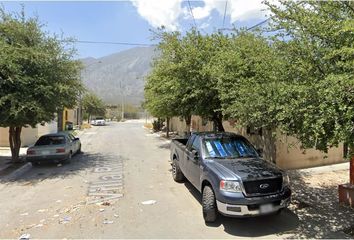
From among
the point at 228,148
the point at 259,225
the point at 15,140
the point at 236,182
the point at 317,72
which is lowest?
the point at 259,225

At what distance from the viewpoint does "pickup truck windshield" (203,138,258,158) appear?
346 inches

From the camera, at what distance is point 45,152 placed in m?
15.0

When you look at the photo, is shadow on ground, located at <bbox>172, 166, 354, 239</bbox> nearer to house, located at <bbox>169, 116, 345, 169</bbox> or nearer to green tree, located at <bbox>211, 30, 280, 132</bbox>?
green tree, located at <bbox>211, 30, 280, 132</bbox>

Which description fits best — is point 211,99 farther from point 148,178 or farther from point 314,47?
point 314,47

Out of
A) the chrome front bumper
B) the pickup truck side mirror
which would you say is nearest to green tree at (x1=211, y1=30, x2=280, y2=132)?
the pickup truck side mirror

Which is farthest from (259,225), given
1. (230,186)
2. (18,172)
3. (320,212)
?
(18,172)

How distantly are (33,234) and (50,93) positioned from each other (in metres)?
7.68

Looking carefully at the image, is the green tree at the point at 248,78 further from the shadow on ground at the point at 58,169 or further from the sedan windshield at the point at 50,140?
the sedan windshield at the point at 50,140

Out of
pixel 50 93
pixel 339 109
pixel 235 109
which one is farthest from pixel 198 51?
pixel 339 109

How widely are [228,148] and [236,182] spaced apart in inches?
80.2

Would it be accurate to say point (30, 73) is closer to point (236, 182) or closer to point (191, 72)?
point (191, 72)

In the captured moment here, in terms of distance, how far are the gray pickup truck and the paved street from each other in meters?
0.49

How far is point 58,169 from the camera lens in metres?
14.7

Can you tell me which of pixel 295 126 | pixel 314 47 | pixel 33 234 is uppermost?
pixel 314 47
